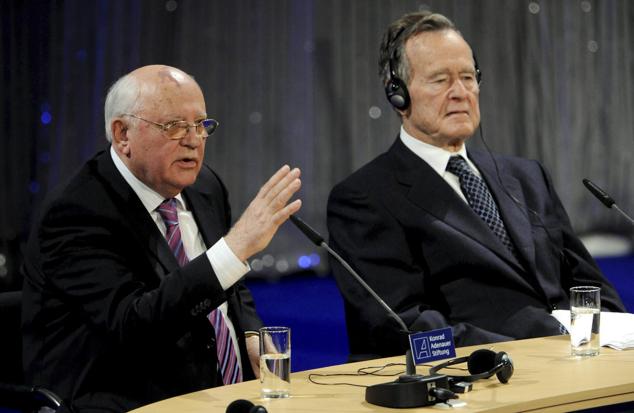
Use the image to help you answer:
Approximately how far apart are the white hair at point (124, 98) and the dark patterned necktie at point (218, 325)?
0.25 meters

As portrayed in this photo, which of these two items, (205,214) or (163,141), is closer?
(163,141)

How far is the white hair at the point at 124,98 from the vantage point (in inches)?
101

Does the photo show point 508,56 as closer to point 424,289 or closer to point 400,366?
point 424,289

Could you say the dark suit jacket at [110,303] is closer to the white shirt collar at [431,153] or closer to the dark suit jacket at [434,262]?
the dark suit jacket at [434,262]

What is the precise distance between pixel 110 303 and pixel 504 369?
36.1 inches

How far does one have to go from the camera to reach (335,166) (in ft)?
22.2

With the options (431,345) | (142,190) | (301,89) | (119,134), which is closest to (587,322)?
(431,345)

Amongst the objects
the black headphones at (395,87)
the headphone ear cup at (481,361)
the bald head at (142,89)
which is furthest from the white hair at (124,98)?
the headphone ear cup at (481,361)

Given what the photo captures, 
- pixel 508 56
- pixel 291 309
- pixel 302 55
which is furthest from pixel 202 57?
pixel 508 56

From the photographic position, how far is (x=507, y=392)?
1.92m

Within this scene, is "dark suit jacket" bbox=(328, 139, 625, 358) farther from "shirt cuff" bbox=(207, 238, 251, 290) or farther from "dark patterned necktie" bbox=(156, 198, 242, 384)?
"shirt cuff" bbox=(207, 238, 251, 290)

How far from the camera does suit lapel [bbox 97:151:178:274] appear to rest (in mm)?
2461

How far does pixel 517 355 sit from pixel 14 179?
3884 millimetres

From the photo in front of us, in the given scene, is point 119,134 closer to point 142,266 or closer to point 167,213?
point 167,213
